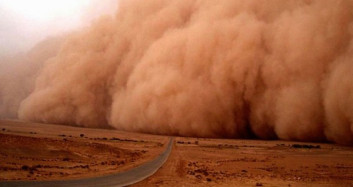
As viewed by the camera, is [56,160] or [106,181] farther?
[56,160]

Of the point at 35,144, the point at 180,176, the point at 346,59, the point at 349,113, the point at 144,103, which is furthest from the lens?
the point at 144,103

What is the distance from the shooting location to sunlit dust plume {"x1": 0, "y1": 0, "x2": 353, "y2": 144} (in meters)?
17.8

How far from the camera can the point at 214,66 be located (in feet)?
77.9

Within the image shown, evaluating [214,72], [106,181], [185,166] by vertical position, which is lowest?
[106,181]

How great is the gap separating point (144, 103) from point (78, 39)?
1729 cm

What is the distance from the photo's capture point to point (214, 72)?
23.4 m

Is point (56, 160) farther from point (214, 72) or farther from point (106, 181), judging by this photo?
point (214, 72)

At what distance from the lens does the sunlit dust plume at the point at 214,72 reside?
1778 cm

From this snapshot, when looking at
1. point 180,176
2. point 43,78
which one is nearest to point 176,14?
point 43,78

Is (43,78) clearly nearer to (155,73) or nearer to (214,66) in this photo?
(155,73)

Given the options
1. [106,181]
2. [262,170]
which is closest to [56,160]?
[106,181]

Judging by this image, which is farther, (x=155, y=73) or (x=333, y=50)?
(x=155, y=73)

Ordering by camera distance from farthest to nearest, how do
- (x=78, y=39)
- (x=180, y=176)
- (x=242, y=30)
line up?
(x=78, y=39)
(x=242, y=30)
(x=180, y=176)

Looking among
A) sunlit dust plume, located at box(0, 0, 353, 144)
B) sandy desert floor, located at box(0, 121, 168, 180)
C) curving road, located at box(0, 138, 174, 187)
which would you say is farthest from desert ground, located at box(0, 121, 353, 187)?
sunlit dust plume, located at box(0, 0, 353, 144)
